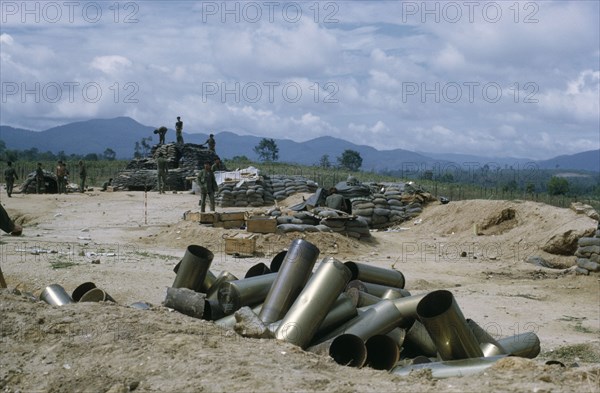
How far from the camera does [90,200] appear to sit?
24422 mm

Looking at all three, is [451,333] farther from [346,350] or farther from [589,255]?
[589,255]

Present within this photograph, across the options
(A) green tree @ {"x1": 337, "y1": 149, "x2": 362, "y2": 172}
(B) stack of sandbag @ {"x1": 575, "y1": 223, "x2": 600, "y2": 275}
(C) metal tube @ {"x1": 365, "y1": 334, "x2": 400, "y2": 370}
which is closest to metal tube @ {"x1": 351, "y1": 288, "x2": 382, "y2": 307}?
(C) metal tube @ {"x1": 365, "y1": 334, "x2": 400, "y2": 370}

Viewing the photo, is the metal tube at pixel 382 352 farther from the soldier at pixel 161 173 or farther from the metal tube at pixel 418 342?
the soldier at pixel 161 173

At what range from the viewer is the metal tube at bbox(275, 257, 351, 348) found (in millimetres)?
5184

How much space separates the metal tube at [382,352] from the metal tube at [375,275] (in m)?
1.82

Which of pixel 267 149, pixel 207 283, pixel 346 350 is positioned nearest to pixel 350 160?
pixel 267 149

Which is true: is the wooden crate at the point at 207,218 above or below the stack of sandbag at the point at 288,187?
below

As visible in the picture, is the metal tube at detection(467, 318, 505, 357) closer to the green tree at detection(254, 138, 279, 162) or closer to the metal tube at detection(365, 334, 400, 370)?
the metal tube at detection(365, 334, 400, 370)

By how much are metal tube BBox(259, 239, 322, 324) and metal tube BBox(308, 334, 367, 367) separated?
2.39 feet

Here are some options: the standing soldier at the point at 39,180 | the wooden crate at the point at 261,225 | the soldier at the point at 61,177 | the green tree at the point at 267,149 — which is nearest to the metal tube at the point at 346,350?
the wooden crate at the point at 261,225

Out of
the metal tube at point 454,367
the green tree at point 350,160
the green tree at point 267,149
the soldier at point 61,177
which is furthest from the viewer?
the green tree at point 267,149

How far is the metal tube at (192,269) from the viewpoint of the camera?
21.9 feet

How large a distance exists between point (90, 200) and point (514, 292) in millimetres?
17373

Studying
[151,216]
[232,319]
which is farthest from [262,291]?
[151,216]
